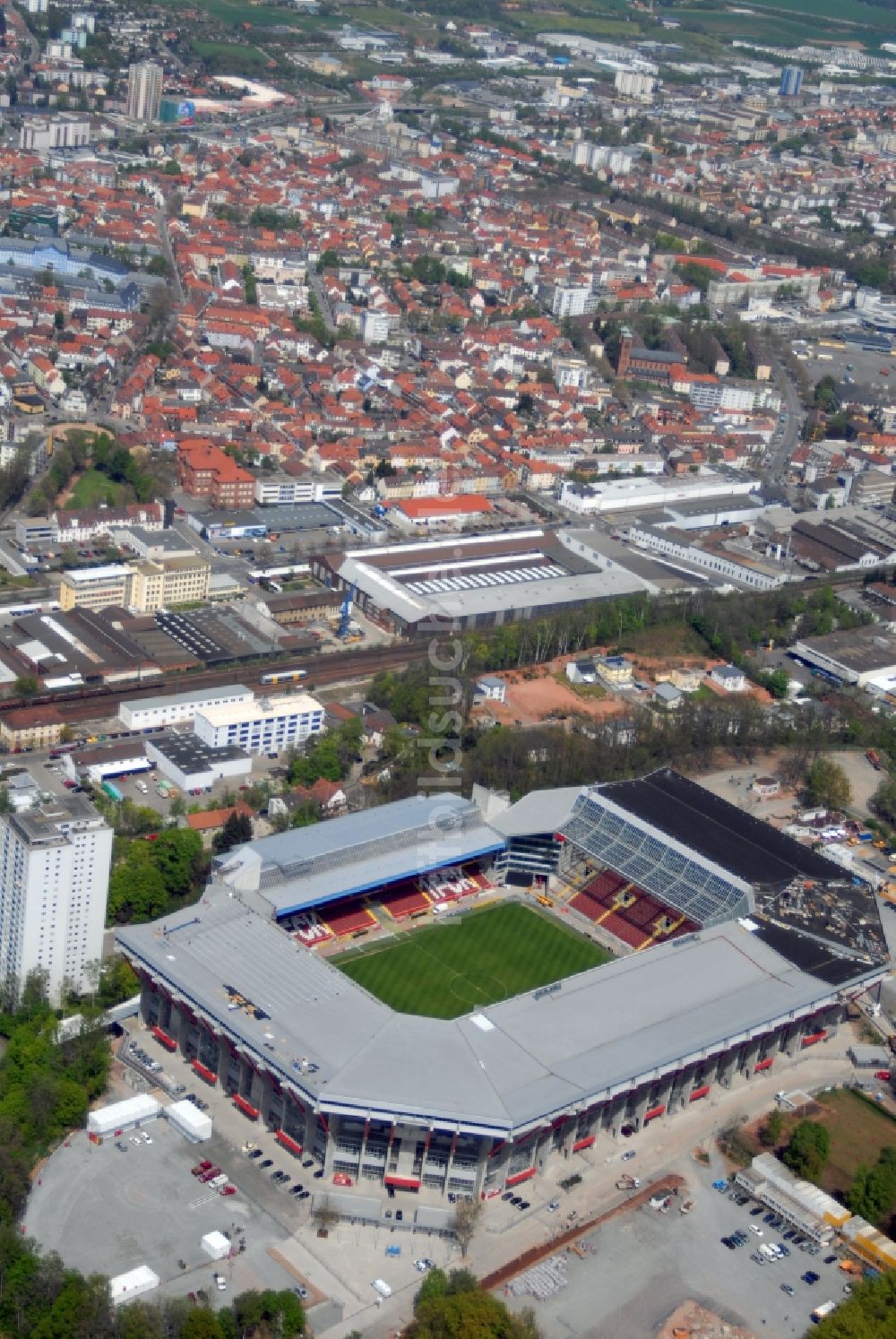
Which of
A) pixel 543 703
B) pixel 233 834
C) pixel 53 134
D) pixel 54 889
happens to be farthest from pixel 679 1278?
pixel 53 134

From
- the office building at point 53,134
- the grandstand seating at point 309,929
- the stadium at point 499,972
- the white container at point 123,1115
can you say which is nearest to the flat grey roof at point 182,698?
the stadium at point 499,972

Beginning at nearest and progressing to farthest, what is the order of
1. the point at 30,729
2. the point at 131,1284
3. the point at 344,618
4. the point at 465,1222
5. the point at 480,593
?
the point at 131,1284, the point at 465,1222, the point at 30,729, the point at 344,618, the point at 480,593

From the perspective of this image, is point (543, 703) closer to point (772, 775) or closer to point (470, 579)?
point (772, 775)

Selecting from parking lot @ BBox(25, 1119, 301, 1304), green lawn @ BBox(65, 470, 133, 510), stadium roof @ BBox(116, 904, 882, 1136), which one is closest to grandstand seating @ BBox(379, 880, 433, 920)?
stadium roof @ BBox(116, 904, 882, 1136)

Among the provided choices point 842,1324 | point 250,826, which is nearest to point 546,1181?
point 842,1324

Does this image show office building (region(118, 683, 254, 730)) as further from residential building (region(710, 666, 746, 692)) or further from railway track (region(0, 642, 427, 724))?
residential building (region(710, 666, 746, 692))

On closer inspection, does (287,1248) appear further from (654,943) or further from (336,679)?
(336,679)

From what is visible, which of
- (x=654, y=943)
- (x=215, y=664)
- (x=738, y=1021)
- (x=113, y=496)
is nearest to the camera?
(x=738, y=1021)

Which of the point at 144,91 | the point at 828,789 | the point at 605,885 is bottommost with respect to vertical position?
the point at 605,885
